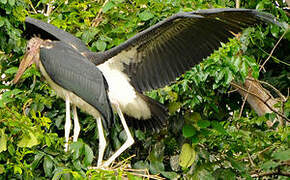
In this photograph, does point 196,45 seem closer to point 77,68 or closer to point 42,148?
point 77,68

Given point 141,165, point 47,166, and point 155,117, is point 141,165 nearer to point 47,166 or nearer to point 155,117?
point 155,117

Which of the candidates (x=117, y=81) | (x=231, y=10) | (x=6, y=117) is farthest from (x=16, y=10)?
(x=231, y=10)

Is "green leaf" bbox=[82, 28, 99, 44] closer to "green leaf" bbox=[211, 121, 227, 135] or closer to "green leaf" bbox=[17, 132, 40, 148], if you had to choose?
"green leaf" bbox=[211, 121, 227, 135]

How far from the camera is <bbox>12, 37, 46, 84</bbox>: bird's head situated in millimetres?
4332

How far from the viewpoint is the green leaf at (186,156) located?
4070 mm

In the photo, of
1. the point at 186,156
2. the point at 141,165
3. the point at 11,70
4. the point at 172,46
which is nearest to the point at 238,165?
the point at 186,156

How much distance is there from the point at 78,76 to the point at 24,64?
43 cm

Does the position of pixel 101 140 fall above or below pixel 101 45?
below

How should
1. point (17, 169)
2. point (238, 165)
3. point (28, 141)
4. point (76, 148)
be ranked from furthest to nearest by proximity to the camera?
point (238, 165) → point (76, 148) → point (28, 141) → point (17, 169)

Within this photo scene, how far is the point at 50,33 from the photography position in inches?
173

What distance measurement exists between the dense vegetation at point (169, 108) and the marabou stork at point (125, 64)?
121mm

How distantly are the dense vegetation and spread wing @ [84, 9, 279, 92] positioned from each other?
0.14 metres

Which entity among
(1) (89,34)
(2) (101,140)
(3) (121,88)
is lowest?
(2) (101,140)

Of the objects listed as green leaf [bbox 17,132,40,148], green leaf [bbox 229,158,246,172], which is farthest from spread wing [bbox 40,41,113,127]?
green leaf [bbox 17,132,40,148]
